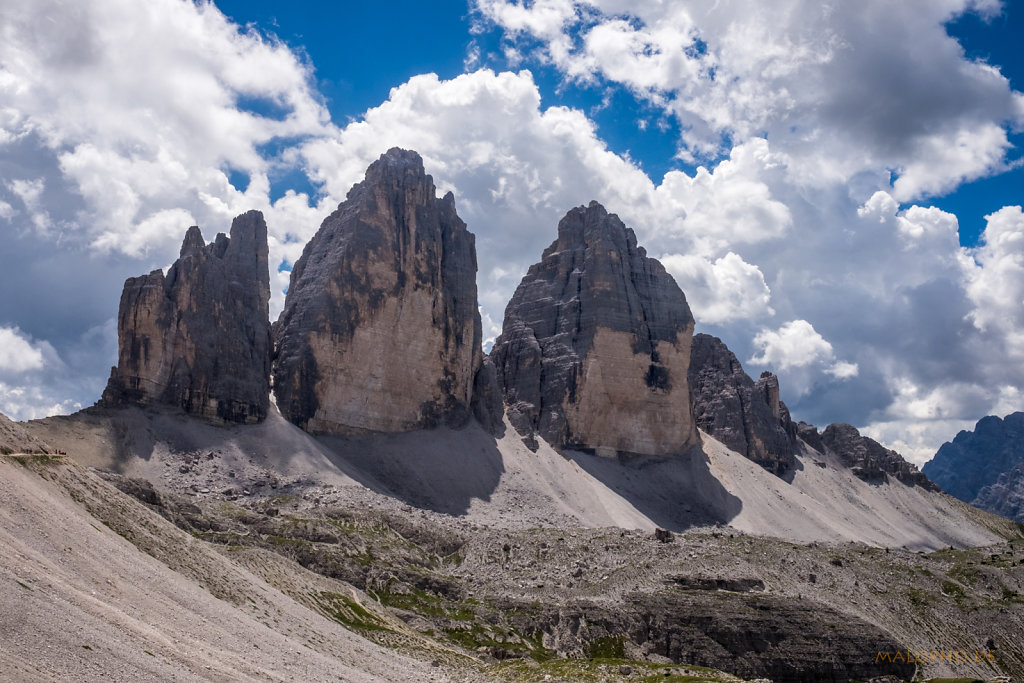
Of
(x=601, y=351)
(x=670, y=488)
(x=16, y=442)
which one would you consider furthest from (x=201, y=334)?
(x=670, y=488)

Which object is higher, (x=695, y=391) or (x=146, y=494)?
(x=695, y=391)

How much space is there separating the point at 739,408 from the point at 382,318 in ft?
290

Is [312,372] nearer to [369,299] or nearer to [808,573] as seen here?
[369,299]

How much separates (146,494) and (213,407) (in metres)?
39.8

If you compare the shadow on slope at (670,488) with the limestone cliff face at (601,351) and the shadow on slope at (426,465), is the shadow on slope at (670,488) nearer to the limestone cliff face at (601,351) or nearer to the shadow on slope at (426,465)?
the limestone cliff face at (601,351)

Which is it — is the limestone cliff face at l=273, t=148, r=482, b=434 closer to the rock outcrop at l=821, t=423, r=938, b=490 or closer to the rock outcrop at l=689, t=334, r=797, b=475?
the rock outcrop at l=689, t=334, r=797, b=475

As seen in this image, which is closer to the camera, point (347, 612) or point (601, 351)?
point (347, 612)

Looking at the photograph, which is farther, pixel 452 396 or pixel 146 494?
pixel 452 396

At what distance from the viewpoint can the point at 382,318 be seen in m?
124

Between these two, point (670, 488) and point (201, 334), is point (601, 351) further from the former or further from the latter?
point (201, 334)

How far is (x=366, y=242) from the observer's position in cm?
12519

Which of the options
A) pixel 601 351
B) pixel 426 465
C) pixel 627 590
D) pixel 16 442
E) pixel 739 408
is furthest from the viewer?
pixel 739 408

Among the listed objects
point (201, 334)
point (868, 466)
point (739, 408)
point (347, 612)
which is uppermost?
point (739, 408)

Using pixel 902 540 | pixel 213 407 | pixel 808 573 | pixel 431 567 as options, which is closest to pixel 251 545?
pixel 431 567
